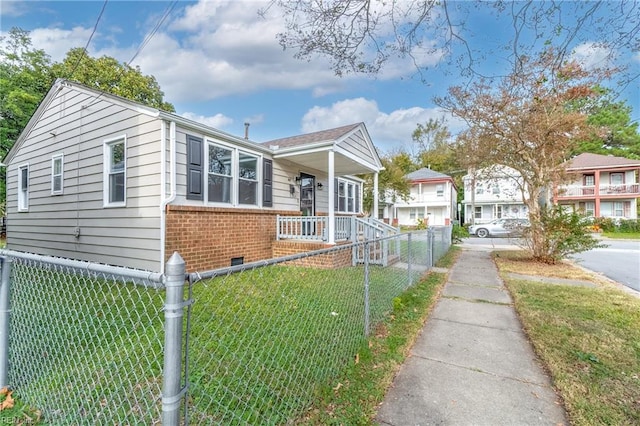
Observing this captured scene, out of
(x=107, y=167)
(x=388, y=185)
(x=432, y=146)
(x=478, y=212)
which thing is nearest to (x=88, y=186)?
(x=107, y=167)

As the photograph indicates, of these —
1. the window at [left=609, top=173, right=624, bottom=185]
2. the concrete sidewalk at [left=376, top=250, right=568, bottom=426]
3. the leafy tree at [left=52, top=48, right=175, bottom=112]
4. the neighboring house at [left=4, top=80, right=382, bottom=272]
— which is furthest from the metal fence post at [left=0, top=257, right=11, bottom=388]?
the window at [left=609, top=173, right=624, bottom=185]

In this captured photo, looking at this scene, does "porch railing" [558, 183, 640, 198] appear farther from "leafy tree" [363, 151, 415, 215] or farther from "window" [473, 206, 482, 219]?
"leafy tree" [363, 151, 415, 215]

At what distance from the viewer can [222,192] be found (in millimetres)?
7137

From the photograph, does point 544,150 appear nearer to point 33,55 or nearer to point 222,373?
point 222,373

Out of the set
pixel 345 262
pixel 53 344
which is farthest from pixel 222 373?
pixel 345 262

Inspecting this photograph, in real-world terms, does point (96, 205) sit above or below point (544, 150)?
below

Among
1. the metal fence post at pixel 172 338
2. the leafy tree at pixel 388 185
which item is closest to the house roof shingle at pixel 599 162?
the leafy tree at pixel 388 185

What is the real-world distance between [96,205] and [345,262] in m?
6.08

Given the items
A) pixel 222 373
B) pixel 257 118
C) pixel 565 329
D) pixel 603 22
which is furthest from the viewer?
pixel 257 118

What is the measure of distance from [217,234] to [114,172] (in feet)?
8.69

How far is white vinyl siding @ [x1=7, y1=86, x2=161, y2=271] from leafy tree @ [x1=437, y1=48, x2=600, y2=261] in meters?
7.74

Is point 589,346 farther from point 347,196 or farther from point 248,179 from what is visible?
point 347,196

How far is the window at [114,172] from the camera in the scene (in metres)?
6.62

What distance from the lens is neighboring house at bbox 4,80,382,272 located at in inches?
235
